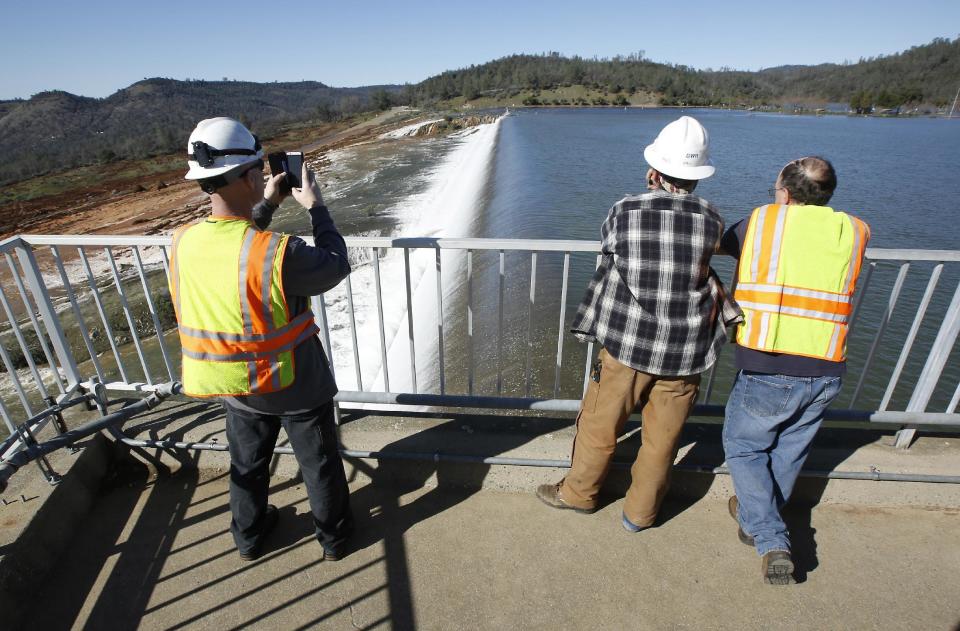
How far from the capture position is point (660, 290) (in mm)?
2148

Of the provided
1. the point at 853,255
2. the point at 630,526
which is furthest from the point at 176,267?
the point at 853,255

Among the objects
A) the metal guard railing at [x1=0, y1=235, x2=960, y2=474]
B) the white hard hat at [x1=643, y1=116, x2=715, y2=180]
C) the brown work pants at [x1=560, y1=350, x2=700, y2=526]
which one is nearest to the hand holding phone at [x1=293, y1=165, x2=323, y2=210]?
the metal guard railing at [x1=0, y1=235, x2=960, y2=474]

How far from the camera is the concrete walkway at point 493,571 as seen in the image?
2.33 m

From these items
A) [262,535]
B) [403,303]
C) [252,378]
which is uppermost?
[252,378]

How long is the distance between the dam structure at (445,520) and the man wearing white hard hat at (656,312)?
1.43 ft

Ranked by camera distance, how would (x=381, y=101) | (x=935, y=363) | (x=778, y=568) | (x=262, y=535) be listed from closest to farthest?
(x=778, y=568) → (x=262, y=535) → (x=935, y=363) → (x=381, y=101)

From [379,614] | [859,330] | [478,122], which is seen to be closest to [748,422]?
[379,614]

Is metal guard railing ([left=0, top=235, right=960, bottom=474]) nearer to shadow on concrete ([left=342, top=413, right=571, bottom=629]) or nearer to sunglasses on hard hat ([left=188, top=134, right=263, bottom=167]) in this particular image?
shadow on concrete ([left=342, top=413, right=571, bottom=629])

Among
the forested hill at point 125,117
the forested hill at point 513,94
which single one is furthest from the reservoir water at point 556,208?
the forested hill at point 513,94

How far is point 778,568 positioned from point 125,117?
153775 millimetres

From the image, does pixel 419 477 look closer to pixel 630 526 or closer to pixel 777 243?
pixel 630 526

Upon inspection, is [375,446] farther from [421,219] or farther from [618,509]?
[421,219]

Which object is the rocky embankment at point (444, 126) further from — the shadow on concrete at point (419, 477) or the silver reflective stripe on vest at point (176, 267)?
the silver reflective stripe on vest at point (176, 267)

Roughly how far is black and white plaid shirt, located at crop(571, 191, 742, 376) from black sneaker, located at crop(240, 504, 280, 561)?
6.07 ft
